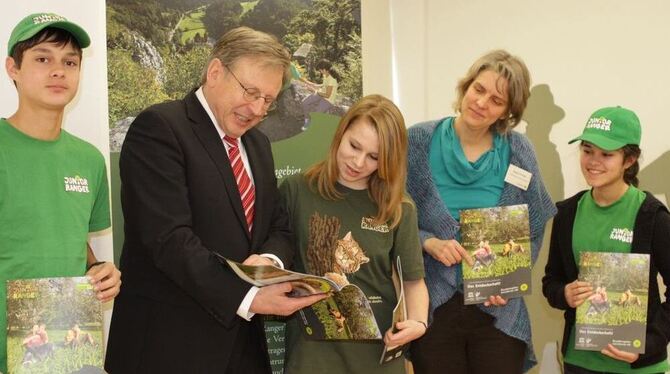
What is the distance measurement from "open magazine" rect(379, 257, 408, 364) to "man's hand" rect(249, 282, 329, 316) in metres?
0.43

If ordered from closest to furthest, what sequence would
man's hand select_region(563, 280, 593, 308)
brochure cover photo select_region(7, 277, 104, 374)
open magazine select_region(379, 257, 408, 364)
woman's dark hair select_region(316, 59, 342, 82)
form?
brochure cover photo select_region(7, 277, 104, 374), open magazine select_region(379, 257, 408, 364), man's hand select_region(563, 280, 593, 308), woman's dark hair select_region(316, 59, 342, 82)

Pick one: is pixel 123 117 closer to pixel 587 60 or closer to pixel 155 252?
pixel 155 252

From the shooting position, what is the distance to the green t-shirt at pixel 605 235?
3.43 m

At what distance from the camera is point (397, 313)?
2869 millimetres

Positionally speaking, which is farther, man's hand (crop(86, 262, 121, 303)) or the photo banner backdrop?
the photo banner backdrop

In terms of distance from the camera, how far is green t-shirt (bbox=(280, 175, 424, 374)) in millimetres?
2971

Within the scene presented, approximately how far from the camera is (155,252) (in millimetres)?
2438

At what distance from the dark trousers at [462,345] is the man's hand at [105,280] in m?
1.49

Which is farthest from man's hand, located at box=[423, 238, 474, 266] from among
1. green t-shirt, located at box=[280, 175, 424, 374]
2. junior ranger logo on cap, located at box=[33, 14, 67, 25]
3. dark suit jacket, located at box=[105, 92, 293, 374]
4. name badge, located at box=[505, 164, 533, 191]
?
junior ranger logo on cap, located at box=[33, 14, 67, 25]

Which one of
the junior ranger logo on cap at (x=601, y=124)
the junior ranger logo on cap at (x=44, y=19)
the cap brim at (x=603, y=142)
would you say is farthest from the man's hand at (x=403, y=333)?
the junior ranger logo on cap at (x=44, y=19)

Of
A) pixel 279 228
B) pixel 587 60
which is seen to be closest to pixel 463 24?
pixel 587 60

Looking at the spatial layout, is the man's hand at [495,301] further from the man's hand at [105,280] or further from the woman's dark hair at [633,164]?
the man's hand at [105,280]

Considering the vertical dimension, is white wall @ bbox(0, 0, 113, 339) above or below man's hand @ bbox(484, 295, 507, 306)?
above

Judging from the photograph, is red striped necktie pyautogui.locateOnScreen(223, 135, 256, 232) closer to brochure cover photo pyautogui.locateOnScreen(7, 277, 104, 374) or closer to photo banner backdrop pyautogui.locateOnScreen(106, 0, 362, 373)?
brochure cover photo pyautogui.locateOnScreen(7, 277, 104, 374)
